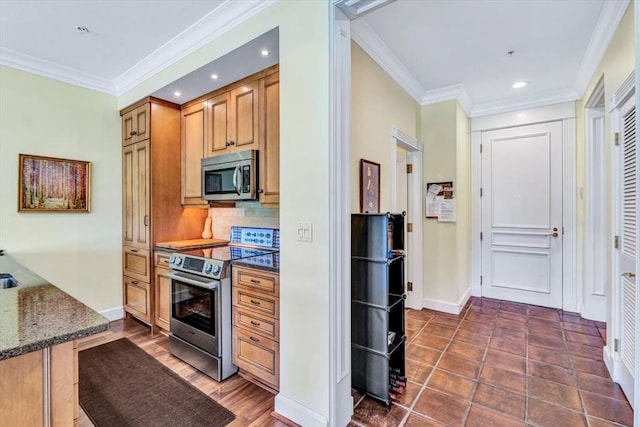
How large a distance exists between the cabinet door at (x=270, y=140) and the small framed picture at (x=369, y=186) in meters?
0.69

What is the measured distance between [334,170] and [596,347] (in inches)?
121

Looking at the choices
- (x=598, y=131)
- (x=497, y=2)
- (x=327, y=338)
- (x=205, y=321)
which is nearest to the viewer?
(x=327, y=338)

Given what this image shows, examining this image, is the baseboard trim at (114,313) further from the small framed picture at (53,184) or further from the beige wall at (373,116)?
the beige wall at (373,116)

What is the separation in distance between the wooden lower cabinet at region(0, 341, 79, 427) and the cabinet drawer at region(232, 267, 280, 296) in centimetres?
111

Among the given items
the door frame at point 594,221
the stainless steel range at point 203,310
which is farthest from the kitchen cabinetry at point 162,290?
the door frame at point 594,221

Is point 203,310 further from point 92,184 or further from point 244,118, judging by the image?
point 92,184

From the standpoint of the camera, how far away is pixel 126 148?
3418 mm

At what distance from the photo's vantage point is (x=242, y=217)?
3.24 meters

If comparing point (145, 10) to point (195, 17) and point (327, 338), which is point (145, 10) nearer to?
point (195, 17)

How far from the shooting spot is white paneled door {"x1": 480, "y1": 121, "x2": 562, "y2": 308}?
3.81 metres

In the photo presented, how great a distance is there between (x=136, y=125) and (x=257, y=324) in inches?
104

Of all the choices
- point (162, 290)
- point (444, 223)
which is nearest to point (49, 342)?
point (162, 290)

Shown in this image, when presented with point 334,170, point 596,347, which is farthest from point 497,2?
point 596,347

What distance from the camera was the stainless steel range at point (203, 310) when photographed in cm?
222
